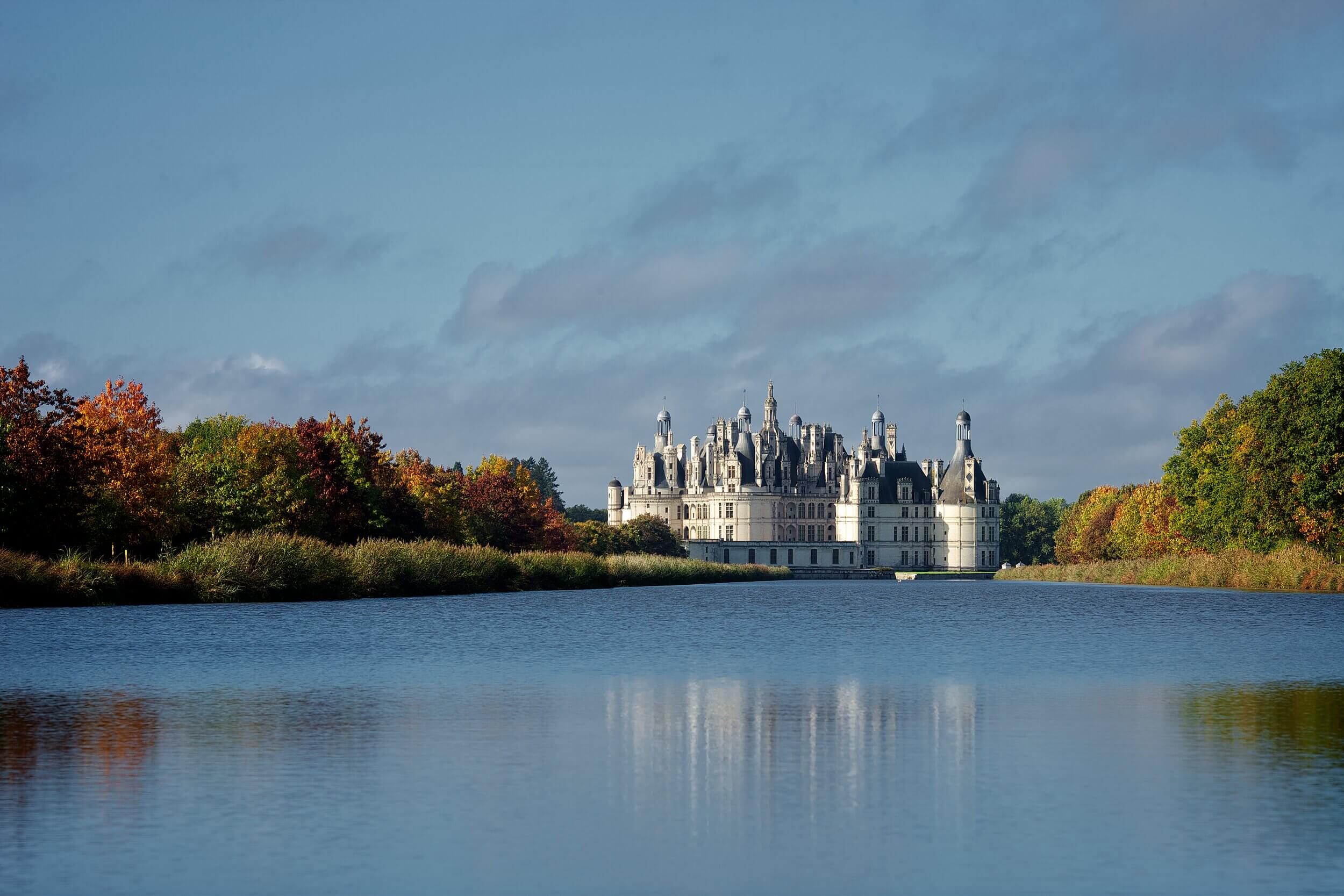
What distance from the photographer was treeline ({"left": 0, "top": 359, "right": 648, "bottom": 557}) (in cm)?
4938

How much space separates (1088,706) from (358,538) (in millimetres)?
50092

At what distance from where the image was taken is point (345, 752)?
1593cm

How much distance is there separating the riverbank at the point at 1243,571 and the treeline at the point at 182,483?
114 ft

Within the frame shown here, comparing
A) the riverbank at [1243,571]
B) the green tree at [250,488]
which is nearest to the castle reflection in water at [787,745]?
the green tree at [250,488]

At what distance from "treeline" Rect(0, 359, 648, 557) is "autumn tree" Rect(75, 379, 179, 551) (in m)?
0.05

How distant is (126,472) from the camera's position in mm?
54781

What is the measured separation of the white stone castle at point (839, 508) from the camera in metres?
190

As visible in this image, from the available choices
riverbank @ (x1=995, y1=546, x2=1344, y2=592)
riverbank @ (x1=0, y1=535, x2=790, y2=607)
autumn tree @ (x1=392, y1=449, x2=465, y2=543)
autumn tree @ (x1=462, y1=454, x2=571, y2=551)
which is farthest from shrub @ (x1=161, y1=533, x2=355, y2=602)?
riverbank @ (x1=995, y1=546, x2=1344, y2=592)

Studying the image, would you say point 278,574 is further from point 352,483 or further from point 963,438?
point 963,438

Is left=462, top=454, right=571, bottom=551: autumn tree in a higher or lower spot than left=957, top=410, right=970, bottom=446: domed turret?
lower

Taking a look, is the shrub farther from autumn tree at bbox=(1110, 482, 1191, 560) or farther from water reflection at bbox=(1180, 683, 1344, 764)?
autumn tree at bbox=(1110, 482, 1191, 560)

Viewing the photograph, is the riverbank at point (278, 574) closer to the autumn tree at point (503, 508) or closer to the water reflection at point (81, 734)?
the autumn tree at point (503, 508)

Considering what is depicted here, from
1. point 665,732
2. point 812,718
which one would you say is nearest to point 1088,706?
point 812,718

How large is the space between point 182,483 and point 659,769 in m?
47.4
